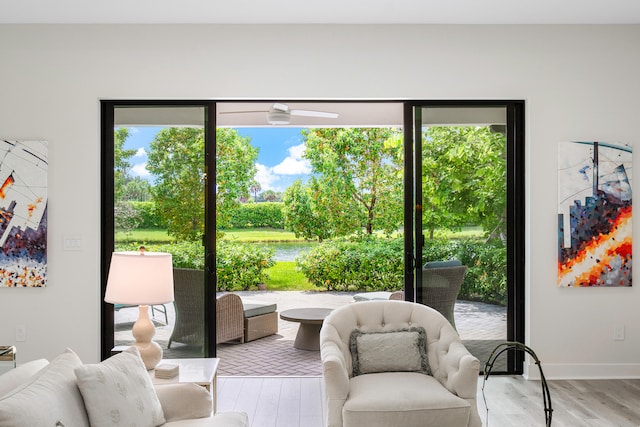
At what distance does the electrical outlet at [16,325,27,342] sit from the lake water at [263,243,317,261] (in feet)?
19.9

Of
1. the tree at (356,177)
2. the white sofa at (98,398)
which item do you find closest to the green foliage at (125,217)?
the white sofa at (98,398)

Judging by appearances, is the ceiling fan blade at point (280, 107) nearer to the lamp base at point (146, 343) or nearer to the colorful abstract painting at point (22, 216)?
the colorful abstract painting at point (22, 216)

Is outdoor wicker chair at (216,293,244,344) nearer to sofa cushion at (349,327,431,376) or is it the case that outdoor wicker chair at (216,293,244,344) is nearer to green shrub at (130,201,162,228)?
green shrub at (130,201,162,228)

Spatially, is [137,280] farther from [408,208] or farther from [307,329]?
[307,329]

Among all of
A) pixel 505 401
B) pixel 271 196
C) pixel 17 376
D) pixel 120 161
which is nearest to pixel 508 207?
pixel 505 401

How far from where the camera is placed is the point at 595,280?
4641 mm

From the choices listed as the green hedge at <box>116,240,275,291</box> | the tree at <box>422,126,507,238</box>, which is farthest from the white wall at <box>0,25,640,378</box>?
the green hedge at <box>116,240,275,291</box>

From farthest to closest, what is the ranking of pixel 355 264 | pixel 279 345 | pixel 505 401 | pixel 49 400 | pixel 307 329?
pixel 355 264
pixel 279 345
pixel 307 329
pixel 505 401
pixel 49 400

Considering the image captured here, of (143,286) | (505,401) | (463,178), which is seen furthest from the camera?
(463,178)

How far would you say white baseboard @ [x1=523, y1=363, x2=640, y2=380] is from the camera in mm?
4602

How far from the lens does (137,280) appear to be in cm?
308

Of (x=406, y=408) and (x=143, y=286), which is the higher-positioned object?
(x=143, y=286)

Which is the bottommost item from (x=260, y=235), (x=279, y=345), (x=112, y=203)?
(x=279, y=345)

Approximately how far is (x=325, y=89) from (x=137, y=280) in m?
2.28
